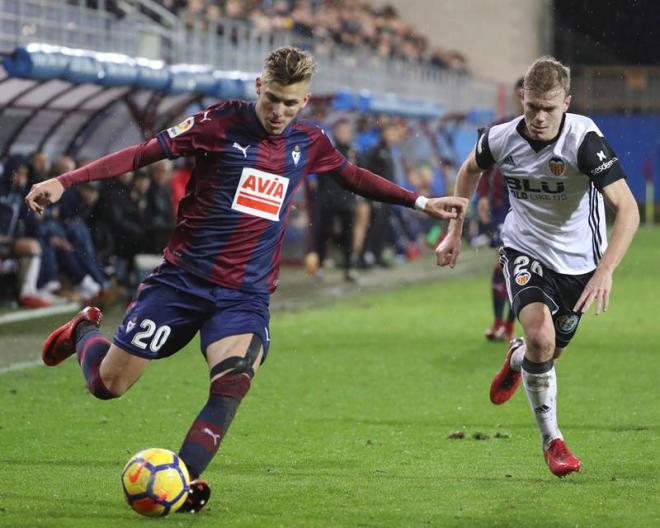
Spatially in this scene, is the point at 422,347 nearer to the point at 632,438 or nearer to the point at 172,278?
the point at 632,438

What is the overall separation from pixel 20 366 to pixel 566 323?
5.60 m

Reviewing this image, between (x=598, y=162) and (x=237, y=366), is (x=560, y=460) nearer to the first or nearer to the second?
(x=598, y=162)

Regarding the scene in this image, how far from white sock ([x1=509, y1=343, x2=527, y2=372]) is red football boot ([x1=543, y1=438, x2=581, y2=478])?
3.49 ft

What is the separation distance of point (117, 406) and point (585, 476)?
146 inches

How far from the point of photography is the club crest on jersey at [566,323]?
746cm

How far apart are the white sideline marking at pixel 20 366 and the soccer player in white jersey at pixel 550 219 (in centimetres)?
497

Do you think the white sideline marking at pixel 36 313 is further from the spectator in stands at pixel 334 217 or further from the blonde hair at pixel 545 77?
the blonde hair at pixel 545 77

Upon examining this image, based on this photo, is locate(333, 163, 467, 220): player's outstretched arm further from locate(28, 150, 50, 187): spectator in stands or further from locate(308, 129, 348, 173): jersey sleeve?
locate(28, 150, 50, 187): spectator in stands

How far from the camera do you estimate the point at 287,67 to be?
20.0 feet

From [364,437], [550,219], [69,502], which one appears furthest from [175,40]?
[69,502]

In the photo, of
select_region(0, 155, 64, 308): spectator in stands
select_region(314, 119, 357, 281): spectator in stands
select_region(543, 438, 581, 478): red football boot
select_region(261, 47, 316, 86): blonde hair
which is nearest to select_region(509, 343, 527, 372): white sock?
select_region(543, 438, 581, 478): red football boot

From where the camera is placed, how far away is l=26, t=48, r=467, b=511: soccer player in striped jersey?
620 cm

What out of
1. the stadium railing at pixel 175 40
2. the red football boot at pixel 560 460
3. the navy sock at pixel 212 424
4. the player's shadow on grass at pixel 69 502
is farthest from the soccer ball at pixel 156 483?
the stadium railing at pixel 175 40

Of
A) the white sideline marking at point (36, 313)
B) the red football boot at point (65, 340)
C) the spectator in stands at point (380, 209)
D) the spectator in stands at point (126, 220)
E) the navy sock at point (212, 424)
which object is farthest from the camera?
the spectator in stands at point (380, 209)
